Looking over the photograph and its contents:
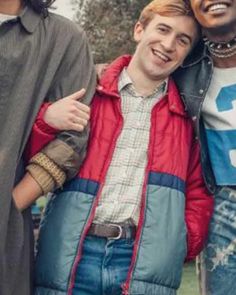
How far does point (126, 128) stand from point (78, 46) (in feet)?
1.26

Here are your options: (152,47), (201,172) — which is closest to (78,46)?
(152,47)

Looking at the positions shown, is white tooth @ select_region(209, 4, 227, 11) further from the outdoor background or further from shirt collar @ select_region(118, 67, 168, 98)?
the outdoor background

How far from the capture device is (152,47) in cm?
295

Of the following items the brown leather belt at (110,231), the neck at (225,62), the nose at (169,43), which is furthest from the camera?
the neck at (225,62)

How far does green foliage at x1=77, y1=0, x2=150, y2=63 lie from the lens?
532 inches

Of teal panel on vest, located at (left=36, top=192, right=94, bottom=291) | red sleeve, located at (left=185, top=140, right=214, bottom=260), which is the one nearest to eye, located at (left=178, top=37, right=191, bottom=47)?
red sleeve, located at (left=185, top=140, right=214, bottom=260)

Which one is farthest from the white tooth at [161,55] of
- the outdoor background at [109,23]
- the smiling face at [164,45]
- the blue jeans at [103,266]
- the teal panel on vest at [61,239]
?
the outdoor background at [109,23]

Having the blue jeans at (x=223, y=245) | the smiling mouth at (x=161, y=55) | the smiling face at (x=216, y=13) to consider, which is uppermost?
the smiling face at (x=216, y=13)

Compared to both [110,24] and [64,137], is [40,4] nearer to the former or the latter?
[64,137]

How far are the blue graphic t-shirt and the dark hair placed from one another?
0.81 m

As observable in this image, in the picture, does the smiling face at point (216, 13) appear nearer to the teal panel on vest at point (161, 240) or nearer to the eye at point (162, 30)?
the eye at point (162, 30)

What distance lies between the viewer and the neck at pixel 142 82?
2.94m

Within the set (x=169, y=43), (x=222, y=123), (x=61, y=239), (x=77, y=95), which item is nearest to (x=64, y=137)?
(x=77, y=95)

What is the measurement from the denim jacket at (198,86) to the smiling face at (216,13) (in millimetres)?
156
